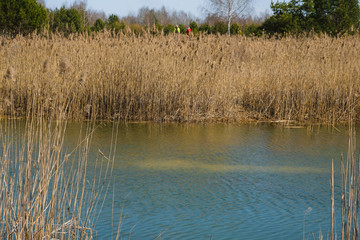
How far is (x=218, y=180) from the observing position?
3520mm

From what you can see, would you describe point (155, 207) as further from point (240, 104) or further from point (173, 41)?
point (173, 41)

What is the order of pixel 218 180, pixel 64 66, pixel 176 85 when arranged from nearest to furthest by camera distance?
pixel 64 66
pixel 218 180
pixel 176 85

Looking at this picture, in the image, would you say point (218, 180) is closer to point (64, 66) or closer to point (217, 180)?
point (217, 180)

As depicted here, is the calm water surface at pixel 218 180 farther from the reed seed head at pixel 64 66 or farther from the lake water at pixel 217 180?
the reed seed head at pixel 64 66

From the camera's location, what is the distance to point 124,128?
5.43 m

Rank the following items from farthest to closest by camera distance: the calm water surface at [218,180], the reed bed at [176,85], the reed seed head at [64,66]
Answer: the reed bed at [176,85] < the calm water surface at [218,180] < the reed seed head at [64,66]

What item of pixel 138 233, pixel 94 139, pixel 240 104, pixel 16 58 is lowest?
pixel 138 233

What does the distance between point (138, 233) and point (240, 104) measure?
420 cm

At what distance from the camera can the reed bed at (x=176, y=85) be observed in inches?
231

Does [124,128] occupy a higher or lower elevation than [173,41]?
lower

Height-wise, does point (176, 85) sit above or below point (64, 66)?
above

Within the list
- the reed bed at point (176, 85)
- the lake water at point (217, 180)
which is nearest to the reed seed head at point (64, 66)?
the lake water at point (217, 180)

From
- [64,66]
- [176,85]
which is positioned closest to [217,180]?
[64,66]

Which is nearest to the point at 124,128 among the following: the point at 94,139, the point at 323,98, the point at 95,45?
the point at 94,139
